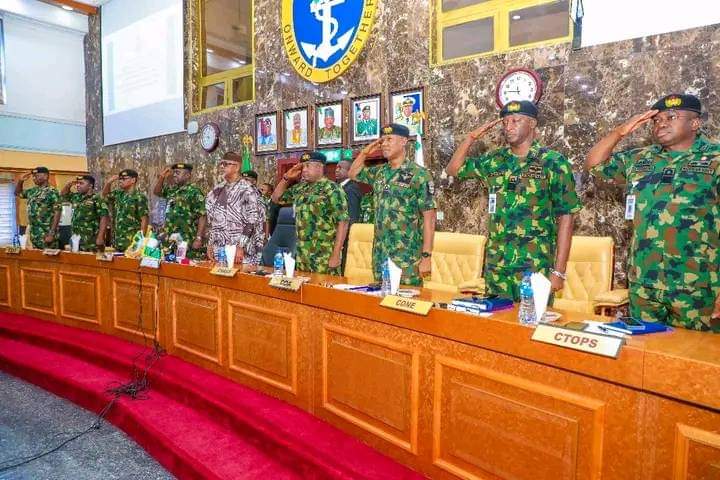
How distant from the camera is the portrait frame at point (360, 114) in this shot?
165 inches

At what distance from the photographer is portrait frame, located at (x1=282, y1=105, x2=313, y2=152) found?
477 cm

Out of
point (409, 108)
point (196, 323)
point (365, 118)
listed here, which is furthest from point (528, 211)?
point (365, 118)

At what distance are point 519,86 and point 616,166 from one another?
1.54 m

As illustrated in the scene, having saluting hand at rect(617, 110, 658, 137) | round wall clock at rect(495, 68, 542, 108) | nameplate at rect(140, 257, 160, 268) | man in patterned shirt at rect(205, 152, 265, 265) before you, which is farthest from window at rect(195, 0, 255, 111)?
saluting hand at rect(617, 110, 658, 137)

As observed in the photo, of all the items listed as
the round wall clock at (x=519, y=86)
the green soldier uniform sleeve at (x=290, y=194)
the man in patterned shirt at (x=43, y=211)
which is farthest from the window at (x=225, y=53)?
the round wall clock at (x=519, y=86)

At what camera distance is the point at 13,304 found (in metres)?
4.30

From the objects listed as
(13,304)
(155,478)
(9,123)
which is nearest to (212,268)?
(155,478)

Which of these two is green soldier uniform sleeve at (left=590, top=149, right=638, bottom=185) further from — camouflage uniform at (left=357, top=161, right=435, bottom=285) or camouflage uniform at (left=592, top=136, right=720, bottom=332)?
camouflage uniform at (left=357, top=161, right=435, bottom=285)

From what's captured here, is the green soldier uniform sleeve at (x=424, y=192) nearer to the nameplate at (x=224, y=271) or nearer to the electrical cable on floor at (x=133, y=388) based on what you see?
the nameplate at (x=224, y=271)

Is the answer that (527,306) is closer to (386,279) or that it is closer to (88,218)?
(386,279)

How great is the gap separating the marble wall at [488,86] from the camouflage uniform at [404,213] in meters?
1.14

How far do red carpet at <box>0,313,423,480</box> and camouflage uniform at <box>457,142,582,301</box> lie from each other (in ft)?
3.08

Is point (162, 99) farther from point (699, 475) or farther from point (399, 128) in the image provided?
point (699, 475)

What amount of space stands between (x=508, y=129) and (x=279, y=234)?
2.49 meters
